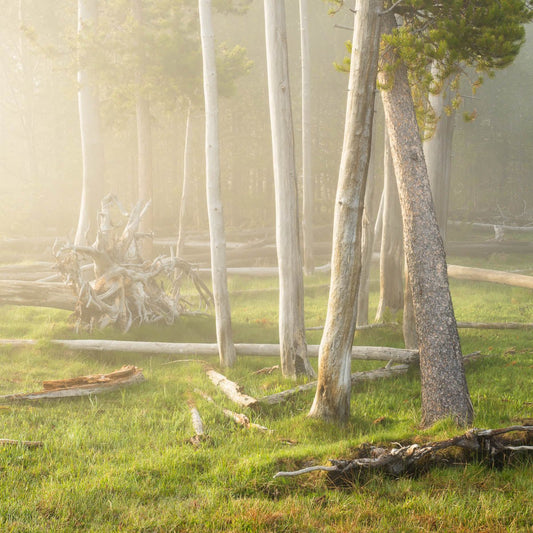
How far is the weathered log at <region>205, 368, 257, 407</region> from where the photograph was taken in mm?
7585

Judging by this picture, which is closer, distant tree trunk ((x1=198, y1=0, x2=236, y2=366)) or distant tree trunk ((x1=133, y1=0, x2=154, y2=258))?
distant tree trunk ((x1=198, y1=0, x2=236, y2=366))

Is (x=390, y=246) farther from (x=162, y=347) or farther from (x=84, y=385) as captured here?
(x=84, y=385)

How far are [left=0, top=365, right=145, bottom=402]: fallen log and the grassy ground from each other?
139 millimetres

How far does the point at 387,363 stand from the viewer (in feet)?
31.6

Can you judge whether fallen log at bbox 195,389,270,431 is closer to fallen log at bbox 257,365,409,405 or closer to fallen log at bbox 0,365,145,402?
fallen log at bbox 257,365,409,405

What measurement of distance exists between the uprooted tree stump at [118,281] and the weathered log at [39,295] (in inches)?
17.7

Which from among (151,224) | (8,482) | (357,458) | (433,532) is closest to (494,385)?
(357,458)

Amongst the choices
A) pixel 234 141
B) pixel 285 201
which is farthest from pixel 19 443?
pixel 234 141

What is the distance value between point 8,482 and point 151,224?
14240 mm

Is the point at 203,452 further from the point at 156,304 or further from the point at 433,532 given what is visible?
the point at 156,304

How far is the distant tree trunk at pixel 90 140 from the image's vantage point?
60.9 feet

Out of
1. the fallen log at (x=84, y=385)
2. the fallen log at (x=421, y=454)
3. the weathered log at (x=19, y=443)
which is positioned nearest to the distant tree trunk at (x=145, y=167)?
the fallen log at (x=84, y=385)

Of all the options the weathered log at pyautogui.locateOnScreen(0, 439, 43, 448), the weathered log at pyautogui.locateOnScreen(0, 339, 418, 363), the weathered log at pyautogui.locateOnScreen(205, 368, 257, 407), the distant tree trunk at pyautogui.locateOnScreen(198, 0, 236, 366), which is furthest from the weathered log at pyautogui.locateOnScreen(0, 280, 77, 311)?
the weathered log at pyautogui.locateOnScreen(0, 439, 43, 448)

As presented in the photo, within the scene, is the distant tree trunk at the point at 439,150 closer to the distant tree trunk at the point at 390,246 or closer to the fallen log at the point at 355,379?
the distant tree trunk at the point at 390,246
